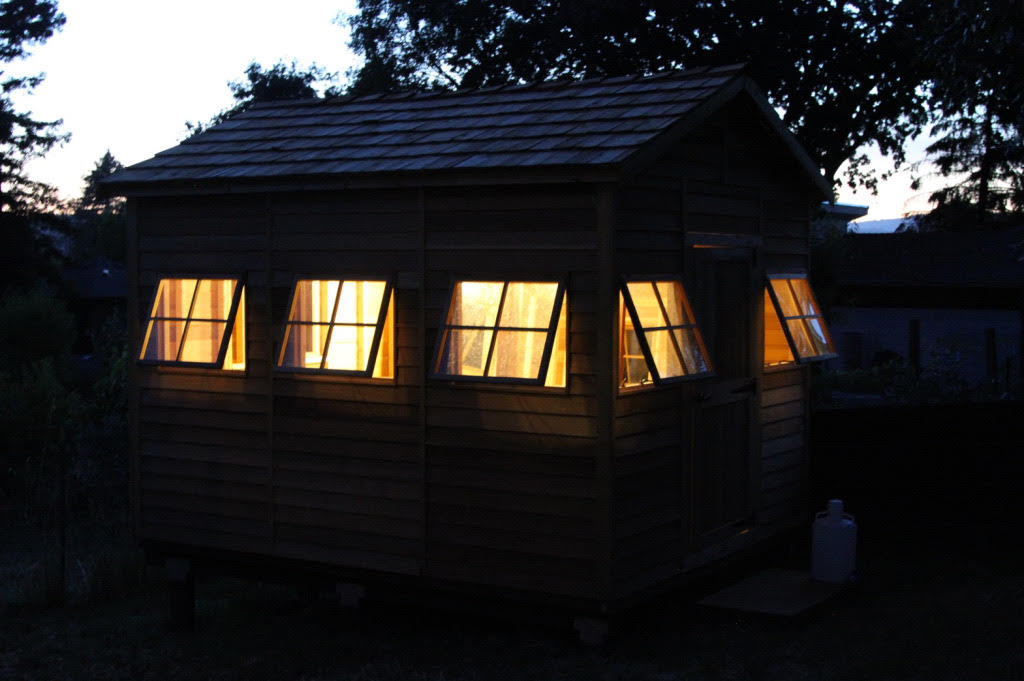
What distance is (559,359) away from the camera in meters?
7.77

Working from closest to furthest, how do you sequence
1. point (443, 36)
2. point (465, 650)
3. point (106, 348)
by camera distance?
point (465, 650)
point (106, 348)
point (443, 36)

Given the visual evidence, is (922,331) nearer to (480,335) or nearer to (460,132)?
(460,132)

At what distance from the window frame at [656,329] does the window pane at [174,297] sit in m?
3.59

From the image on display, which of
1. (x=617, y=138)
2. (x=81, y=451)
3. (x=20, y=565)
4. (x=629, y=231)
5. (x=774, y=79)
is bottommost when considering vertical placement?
(x=20, y=565)

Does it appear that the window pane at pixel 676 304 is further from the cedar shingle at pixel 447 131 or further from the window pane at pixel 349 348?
the window pane at pixel 349 348

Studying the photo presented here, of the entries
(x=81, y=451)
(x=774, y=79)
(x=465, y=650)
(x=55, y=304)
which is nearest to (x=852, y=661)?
(x=465, y=650)

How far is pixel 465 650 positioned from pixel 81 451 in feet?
27.5

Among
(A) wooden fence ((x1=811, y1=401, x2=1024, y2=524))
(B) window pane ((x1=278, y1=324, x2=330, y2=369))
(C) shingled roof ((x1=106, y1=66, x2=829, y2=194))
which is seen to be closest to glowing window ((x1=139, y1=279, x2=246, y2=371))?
(B) window pane ((x1=278, y1=324, x2=330, y2=369))

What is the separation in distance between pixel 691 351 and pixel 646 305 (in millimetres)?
537

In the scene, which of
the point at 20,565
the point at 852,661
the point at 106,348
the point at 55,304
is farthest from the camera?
the point at 55,304

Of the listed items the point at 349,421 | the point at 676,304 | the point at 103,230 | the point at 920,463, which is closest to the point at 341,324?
the point at 349,421

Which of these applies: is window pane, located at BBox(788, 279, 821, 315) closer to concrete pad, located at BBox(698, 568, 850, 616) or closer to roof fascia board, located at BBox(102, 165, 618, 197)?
concrete pad, located at BBox(698, 568, 850, 616)

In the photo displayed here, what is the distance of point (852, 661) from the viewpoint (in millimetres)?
7543

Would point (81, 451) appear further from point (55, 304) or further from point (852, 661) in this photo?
point (55, 304)
